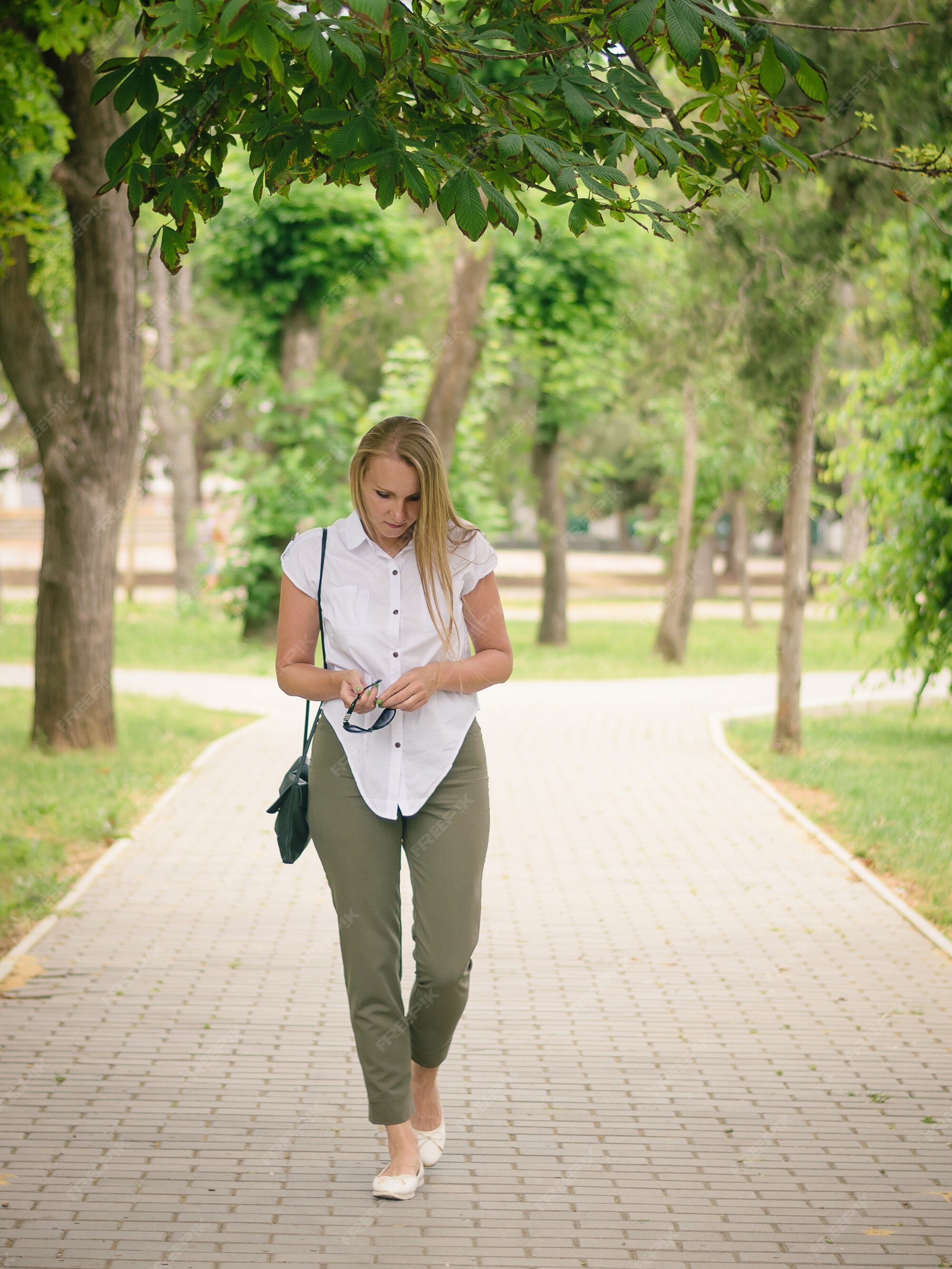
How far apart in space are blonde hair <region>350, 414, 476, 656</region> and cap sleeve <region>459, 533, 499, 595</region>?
6 cm

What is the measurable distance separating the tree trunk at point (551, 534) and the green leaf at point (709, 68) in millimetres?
21153

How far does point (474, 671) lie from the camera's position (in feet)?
13.1

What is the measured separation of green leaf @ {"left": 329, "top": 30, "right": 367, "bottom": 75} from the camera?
11.2 ft

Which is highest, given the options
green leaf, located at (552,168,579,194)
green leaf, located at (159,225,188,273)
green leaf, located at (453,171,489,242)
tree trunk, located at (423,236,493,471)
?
tree trunk, located at (423,236,493,471)

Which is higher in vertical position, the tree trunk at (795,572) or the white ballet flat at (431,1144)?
the tree trunk at (795,572)

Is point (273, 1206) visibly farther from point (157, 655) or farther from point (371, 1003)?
point (157, 655)

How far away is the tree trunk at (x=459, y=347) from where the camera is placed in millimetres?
19500

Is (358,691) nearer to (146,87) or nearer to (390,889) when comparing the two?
(390,889)

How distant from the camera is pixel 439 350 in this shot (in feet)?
74.6

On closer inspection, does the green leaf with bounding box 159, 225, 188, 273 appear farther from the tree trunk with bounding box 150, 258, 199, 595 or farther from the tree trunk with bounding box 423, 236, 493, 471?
the tree trunk with bounding box 150, 258, 199, 595

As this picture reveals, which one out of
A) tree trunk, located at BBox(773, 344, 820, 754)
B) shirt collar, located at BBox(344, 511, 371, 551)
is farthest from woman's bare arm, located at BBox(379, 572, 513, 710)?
tree trunk, located at BBox(773, 344, 820, 754)

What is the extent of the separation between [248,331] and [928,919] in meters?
16.3

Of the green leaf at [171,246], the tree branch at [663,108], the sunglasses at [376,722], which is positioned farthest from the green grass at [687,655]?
the green leaf at [171,246]

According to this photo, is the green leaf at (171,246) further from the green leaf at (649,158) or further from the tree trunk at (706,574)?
the tree trunk at (706,574)
